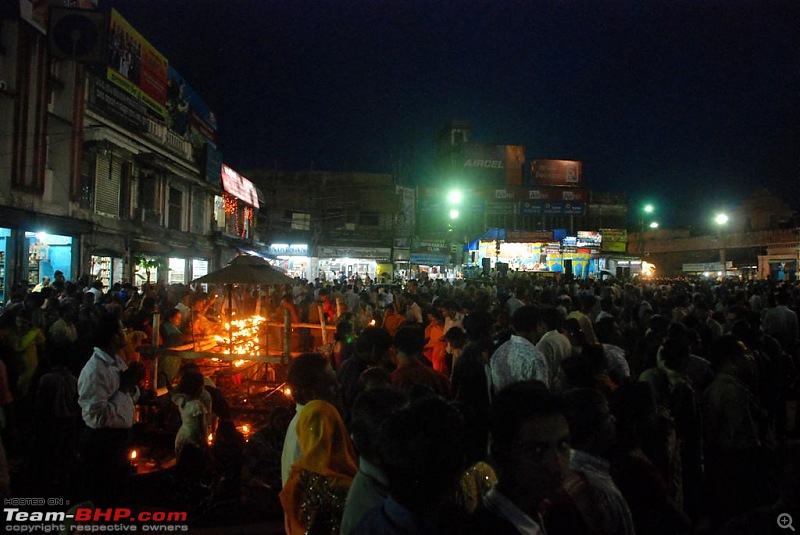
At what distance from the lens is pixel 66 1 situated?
46.7ft

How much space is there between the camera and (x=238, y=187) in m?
29.5

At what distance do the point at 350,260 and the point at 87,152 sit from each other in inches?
862

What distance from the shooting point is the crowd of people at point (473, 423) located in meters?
1.77

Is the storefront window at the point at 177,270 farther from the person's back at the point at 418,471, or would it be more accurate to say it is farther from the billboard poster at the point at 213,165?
the person's back at the point at 418,471

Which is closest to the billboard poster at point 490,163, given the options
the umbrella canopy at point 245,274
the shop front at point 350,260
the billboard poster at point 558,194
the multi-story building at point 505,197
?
the multi-story building at point 505,197

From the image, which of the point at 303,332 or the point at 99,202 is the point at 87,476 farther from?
the point at 99,202

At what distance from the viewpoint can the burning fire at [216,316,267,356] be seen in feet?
27.7

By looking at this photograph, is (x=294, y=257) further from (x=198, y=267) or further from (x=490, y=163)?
(x=490, y=163)

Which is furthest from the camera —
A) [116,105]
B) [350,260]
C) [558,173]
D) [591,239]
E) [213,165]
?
[558,173]

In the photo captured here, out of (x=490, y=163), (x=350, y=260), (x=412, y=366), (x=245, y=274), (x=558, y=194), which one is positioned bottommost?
(x=412, y=366)

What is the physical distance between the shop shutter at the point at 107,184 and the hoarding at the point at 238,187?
8.71 meters

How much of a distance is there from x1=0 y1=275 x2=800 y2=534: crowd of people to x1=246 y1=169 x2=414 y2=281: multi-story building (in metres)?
26.4

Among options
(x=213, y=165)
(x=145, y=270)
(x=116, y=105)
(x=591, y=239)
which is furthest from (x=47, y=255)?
(x=591, y=239)

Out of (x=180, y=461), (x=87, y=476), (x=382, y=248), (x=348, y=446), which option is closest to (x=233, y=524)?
(x=180, y=461)
